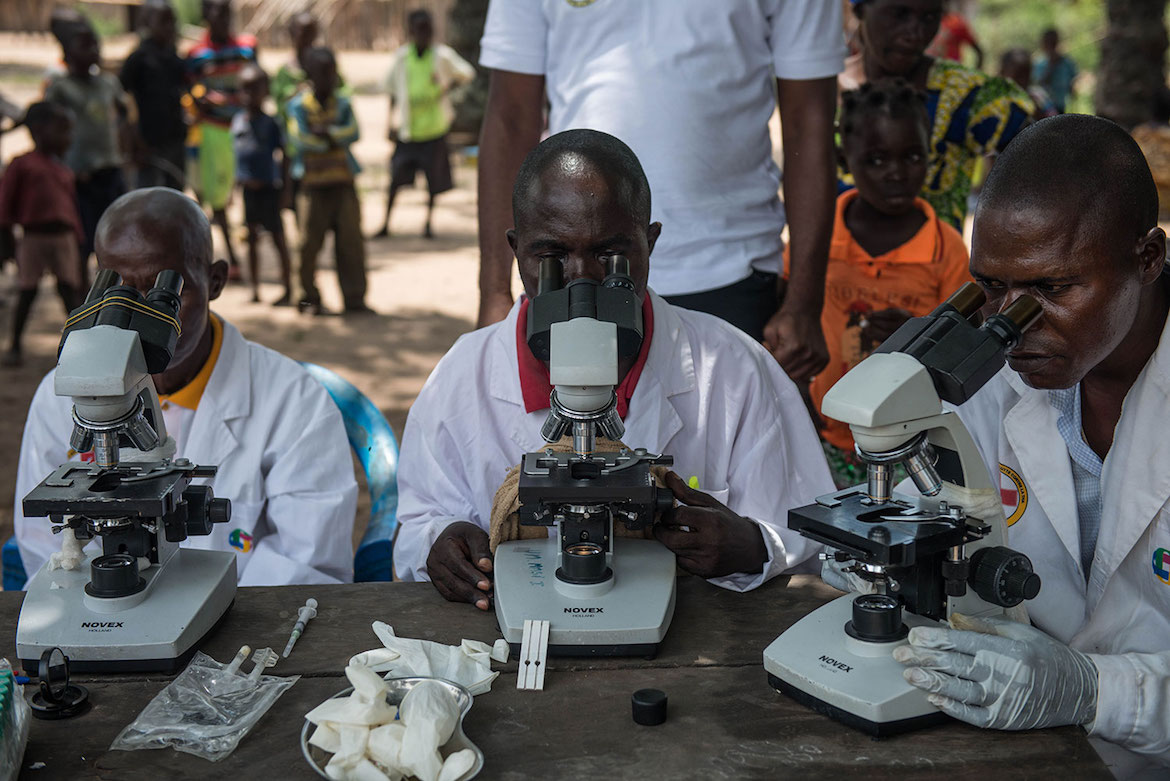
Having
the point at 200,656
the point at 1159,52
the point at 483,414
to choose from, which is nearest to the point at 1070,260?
the point at 483,414

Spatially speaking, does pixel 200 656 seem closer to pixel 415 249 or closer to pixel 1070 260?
pixel 1070 260

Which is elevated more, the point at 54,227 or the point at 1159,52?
the point at 1159,52

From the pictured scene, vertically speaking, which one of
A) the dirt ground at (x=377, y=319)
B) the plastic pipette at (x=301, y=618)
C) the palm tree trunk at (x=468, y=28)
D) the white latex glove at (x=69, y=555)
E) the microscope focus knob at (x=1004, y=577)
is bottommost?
the dirt ground at (x=377, y=319)

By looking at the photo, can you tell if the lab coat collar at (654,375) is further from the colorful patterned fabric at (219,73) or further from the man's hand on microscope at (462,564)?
the colorful patterned fabric at (219,73)

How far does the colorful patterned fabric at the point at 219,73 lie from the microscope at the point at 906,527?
813 centimetres

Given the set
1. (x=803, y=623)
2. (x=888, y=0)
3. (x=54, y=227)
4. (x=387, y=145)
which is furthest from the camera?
(x=387, y=145)

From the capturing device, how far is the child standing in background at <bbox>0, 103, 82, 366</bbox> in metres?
6.76

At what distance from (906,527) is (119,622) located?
1214mm

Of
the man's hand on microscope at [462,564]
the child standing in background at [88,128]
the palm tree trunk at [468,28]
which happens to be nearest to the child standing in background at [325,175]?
the child standing in background at [88,128]

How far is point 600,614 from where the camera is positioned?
1915 millimetres

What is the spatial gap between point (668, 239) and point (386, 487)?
0.96 meters

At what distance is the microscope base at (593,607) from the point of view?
1.89 metres

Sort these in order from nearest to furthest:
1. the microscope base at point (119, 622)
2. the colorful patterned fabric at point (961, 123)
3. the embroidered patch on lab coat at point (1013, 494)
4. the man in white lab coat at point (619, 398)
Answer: the microscope base at point (119, 622), the embroidered patch on lab coat at point (1013, 494), the man in white lab coat at point (619, 398), the colorful patterned fabric at point (961, 123)

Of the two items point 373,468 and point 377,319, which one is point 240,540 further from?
point 377,319
